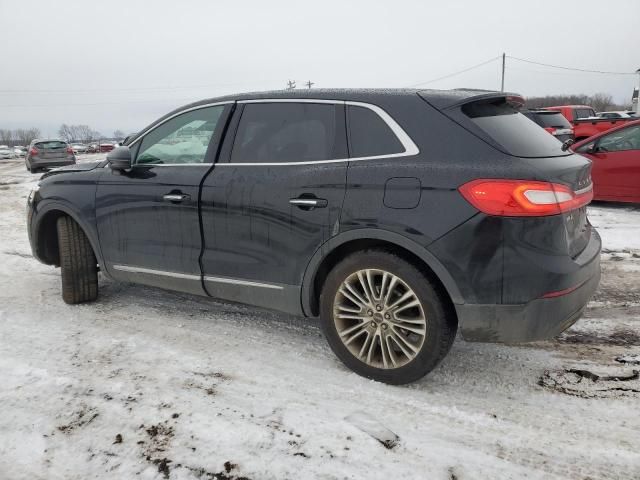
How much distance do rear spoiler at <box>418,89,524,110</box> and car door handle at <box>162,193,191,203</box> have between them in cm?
174

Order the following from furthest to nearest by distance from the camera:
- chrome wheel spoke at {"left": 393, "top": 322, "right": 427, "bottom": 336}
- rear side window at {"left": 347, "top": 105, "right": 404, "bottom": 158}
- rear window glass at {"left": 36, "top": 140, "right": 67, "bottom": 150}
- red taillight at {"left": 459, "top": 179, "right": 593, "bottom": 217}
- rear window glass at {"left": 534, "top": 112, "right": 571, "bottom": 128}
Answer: rear window glass at {"left": 36, "top": 140, "right": 67, "bottom": 150}
rear window glass at {"left": 534, "top": 112, "right": 571, "bottom": 128}
rear side window at {"left": 347, "top": 105, "right": 404, "bottom": 158}
chrome wheel spoke at {"left": 393, "top": 322, "right": 427, "bottom": 336}
red taillight at {"left": 459, "top": 179, "right": 593, "bottom": 217}

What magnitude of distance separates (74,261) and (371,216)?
282 centimetres

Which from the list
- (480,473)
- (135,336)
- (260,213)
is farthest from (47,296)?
(480,473)

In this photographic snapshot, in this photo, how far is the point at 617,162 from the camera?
7.80 meters

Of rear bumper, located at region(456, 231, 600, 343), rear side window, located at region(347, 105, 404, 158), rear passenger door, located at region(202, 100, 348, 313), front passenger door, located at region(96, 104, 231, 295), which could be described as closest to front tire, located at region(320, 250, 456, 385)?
rear bumper, located at region(456, 231, 600, 343)

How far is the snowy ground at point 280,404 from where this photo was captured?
2244 mm

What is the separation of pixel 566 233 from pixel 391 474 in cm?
148

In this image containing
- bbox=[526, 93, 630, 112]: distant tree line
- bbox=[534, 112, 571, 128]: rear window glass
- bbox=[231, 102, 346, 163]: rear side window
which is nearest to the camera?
bbox=[231, 102, 346, 163]: rear side window

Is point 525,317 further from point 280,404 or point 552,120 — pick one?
point 552,120

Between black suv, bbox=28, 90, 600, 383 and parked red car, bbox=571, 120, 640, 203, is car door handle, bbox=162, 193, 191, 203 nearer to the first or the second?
black suv, bbox=28, 90, 600, 383

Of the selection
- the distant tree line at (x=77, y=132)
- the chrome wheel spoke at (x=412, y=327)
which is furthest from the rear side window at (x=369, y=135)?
the distant tree line at (x=77, y=132)

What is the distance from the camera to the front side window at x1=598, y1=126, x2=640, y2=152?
773 cm

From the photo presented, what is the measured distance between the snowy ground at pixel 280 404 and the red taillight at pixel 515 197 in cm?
109

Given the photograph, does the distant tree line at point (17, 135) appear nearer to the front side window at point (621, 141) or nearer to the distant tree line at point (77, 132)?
the distant tree line at point (77, 132)
